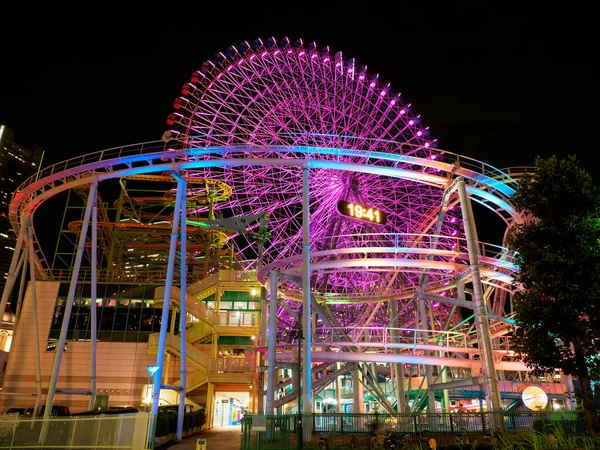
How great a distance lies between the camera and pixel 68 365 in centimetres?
3784

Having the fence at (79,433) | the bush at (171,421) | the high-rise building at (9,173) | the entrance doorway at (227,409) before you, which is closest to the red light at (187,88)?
the bush at (171,421)

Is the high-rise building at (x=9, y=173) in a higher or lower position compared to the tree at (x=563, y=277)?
higher

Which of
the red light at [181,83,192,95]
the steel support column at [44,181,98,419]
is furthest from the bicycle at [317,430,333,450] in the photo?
the red light at [181,83,192,95]

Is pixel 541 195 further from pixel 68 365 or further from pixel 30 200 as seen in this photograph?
pixel 68 365

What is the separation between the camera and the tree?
14.8m

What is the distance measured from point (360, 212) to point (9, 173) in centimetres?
17030

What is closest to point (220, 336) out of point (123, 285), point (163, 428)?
point (123, 285)

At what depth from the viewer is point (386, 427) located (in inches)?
720

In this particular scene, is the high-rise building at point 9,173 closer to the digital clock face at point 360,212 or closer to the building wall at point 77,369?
the building wall at point 77,369

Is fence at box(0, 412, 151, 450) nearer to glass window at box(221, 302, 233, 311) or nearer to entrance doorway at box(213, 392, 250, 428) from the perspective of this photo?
entrance doorway at box(213, 392, 250, 428)

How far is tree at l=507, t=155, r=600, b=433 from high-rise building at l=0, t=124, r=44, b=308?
14212cm

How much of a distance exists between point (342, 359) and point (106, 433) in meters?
12.1

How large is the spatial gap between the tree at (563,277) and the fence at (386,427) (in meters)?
2.81

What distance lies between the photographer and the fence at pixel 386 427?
1645cm
